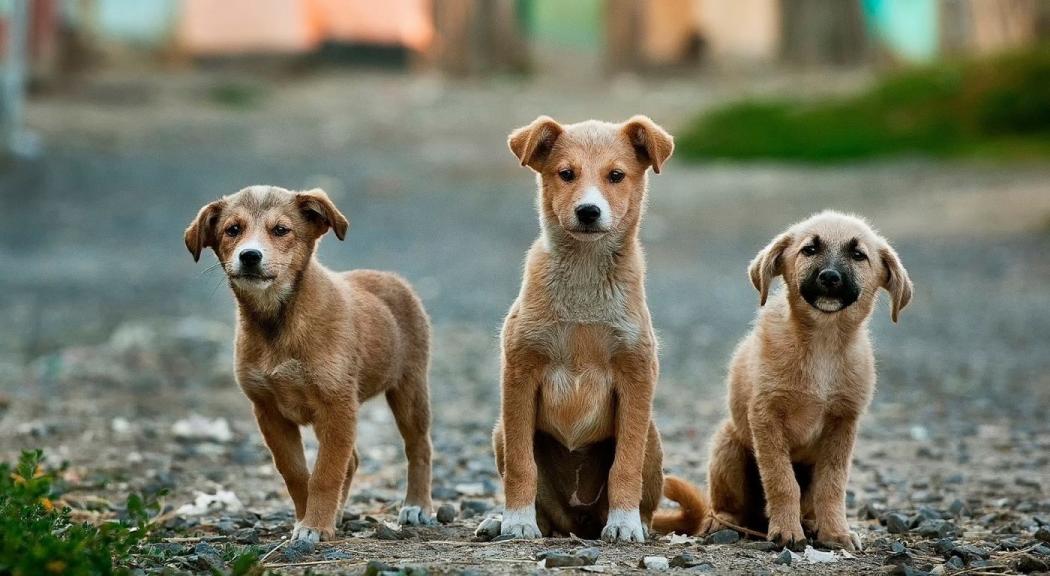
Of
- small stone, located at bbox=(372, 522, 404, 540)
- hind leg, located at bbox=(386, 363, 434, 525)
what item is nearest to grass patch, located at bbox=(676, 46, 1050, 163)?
hind leg, located at bbox=(386, 363, 434, 525)

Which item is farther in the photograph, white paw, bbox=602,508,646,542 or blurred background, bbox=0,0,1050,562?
blurred background, bbox=0,0,1050,562

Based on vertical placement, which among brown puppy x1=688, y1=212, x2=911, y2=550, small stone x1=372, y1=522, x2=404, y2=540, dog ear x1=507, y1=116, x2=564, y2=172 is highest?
dog ear x1=507, y1=116, x2=564, y2=172

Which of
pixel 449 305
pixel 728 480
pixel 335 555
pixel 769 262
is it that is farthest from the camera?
pixel 449 305

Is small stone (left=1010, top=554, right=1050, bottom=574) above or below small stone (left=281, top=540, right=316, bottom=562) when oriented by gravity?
above

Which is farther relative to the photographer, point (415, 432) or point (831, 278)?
point (415, 432)

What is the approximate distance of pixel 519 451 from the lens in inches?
226

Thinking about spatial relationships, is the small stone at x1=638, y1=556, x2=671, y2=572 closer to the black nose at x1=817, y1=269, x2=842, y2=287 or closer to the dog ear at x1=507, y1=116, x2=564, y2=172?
the black nose at x1=817, y1=269, x2=842, y2=287

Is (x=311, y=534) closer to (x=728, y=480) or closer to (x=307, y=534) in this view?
(x=307, y=534)

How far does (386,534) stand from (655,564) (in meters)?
1.24

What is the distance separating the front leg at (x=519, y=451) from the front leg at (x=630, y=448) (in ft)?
1.01

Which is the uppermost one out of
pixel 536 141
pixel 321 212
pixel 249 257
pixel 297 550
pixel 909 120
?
pixel 909 120

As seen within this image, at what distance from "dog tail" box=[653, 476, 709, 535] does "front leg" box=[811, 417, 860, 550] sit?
0.64m

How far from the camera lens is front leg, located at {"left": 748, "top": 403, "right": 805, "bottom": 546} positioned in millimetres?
5793

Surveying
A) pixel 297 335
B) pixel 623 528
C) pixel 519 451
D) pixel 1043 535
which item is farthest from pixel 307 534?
pixel 1043 535
